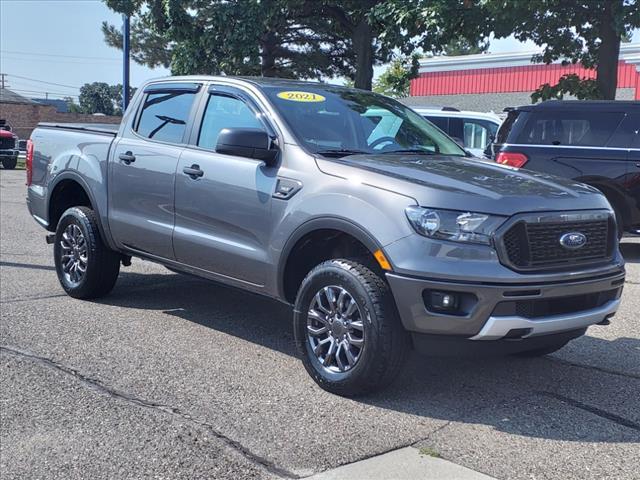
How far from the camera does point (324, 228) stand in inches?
191

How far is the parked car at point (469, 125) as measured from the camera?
15.5 metres

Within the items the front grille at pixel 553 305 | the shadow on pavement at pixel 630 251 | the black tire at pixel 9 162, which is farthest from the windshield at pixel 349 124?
the black tire at pixel 9 162

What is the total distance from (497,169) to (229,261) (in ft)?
6.38

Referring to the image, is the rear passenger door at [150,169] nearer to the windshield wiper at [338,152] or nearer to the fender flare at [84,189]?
the fender flare at [84,189]

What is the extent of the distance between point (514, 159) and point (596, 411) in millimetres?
6378

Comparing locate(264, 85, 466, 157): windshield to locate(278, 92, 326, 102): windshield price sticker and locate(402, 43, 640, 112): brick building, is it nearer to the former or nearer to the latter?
locate(278, 92, 326, 102): windshield price sticker

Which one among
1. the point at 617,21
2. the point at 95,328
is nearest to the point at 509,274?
the point at 95,328

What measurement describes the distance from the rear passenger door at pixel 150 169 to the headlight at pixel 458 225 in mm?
2358

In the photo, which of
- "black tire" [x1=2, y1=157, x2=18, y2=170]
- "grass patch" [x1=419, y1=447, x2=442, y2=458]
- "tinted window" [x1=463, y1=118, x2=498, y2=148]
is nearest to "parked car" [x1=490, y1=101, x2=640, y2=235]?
"tinted window" [x1=463, y1=118, x2=498, y2=148]

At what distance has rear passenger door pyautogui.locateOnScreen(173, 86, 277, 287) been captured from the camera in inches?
209

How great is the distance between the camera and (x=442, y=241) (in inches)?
170

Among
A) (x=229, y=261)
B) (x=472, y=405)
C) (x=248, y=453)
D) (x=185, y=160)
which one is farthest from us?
(x=185, y=160)

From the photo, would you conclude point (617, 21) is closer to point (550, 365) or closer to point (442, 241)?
point (550, 365)

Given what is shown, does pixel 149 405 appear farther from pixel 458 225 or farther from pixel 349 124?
pixel 349 124
